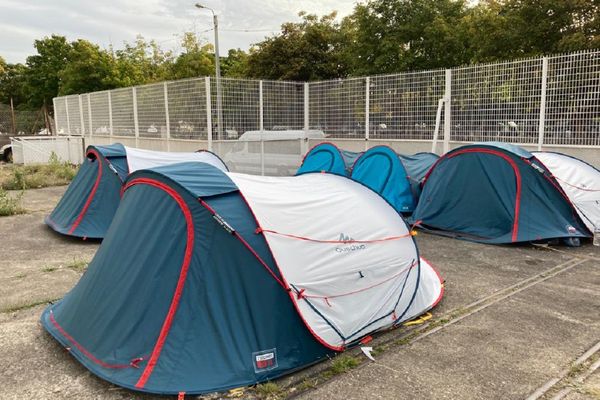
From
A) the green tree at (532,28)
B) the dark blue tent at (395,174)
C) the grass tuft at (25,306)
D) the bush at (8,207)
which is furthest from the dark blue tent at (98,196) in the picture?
the green tree at (532,28)

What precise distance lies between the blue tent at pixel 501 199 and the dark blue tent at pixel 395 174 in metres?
0.82

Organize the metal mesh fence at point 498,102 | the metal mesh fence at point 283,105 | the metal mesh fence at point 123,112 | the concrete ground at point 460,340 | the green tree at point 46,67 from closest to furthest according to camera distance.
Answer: the concrete ground at point 460,340, the metal mesh fence at point 498,102, the metal mesh fence at point 283,105, the metal mesh fence at point 123,112, the green tree at point 46,67

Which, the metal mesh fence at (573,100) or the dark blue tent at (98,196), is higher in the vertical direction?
the metal mesh fence at (573,100)

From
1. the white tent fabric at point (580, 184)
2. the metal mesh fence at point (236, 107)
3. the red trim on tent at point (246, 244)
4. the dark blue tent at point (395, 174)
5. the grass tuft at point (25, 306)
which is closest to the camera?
the red trim on tent at point (246, 244)

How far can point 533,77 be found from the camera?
28.5 ft

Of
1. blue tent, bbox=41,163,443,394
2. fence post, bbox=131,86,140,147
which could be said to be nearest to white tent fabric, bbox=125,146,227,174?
blue tent, bbox=41,163,443,394

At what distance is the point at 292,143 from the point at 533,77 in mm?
5794

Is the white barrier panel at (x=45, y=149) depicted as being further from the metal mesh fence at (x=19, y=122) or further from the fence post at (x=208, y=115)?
the metal mesh fence at (x=19, y=122)

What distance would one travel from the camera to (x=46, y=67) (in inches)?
1200

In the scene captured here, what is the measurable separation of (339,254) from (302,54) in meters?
17.4

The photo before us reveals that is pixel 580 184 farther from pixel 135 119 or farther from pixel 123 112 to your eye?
pixel 123 112

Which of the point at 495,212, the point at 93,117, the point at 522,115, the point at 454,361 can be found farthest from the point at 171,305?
the point at 93,117

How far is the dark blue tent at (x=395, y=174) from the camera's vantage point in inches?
312

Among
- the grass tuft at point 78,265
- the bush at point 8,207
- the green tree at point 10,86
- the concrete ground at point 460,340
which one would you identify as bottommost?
the concrete ground at point 460,340
